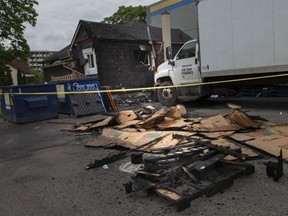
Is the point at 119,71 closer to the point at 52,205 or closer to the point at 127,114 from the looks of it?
the point at 127,114

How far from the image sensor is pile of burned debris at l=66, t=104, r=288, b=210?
3594 mm

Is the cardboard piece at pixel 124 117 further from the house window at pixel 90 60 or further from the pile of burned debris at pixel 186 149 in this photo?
the house window at pixel 90 60

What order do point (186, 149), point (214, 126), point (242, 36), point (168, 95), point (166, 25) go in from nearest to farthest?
point (186, 149)
point (214, 126)
point (242, 36)
point (168, 95)
point (166, 25)

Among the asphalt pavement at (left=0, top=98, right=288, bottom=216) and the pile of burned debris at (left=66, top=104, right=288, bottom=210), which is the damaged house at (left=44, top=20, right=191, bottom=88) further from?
the asphalt pavement at (left=0, top=98, right=288, bottom=216)

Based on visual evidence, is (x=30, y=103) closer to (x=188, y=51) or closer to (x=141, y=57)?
(x=188, y=51)

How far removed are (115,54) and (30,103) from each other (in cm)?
1235

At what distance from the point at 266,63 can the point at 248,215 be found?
6.39m

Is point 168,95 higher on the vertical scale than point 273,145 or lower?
higher

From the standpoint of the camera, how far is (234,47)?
9164mm

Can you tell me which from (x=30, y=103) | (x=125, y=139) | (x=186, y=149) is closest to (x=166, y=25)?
(x=30, y=103)

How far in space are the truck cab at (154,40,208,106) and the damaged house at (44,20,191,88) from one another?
10.2 meters

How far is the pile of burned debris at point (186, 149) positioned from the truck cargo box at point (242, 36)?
2291 millimetres

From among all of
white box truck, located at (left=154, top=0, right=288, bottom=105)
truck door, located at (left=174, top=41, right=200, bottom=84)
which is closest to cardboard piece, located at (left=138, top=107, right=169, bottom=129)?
white box truck, located at (left=154, top=0, right=288, bottom=105)

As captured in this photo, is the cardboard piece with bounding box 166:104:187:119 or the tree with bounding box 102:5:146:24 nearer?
the cardboard piece with bounding box 166:104:187:119
